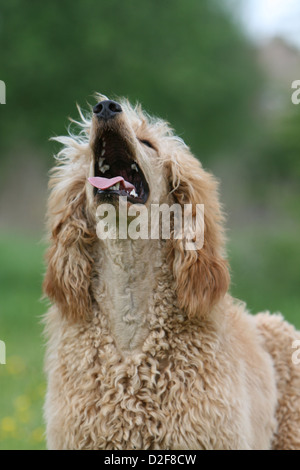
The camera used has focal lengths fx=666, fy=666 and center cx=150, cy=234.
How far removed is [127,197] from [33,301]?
26.4 ft

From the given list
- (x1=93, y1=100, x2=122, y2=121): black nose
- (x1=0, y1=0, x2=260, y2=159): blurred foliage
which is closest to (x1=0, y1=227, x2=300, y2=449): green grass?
(x1=93, y1=100, x2=122, y2=121): black nose

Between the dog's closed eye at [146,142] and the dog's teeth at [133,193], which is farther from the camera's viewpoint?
the dog's closed eye at [146,142]

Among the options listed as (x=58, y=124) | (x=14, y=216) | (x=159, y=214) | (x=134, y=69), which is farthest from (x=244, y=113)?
(x=159, y=214)

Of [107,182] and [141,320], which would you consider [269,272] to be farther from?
[107,182]

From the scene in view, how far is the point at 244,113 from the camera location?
16703 mm

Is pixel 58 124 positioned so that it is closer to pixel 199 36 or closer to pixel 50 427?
pixel 199 36

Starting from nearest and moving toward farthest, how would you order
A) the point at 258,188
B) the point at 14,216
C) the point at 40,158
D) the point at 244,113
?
the point at 244,113 < the point at 40,158 < the point at 258,188 < the point at 14,216

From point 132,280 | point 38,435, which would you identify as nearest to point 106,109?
point 132,280

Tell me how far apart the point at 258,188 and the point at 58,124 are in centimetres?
985

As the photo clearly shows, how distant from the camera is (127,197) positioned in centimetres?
371

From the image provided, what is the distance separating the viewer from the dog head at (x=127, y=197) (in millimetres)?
3750

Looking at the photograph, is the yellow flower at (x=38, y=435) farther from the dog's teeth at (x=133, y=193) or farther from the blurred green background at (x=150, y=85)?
the blurred green background at (x=150, y=85)

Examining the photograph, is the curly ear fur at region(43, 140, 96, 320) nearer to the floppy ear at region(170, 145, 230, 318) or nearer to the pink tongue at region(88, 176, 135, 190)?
the pink tongue at region(88, 176, 135, 190)

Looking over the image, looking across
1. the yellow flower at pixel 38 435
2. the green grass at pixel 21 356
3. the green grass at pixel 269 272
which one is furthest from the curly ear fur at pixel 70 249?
the green grass at pixel 269 272
